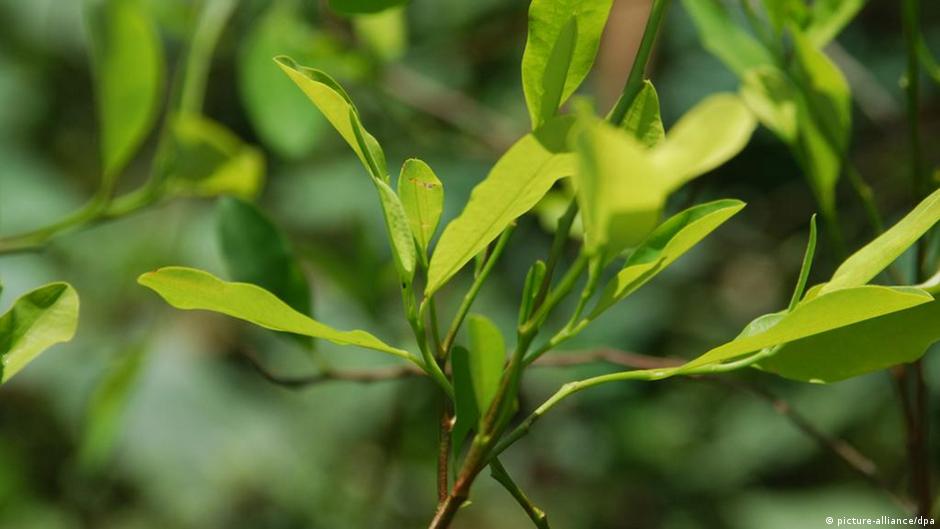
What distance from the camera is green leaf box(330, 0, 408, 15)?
35 cm

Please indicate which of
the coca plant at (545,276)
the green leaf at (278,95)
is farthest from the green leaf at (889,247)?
the green leaf at (278,95)

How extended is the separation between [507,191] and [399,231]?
1.7 inches

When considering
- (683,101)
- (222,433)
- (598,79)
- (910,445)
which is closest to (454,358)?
(910,445)

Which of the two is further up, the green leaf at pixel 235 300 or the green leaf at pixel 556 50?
the green leaf at pixel 556 50

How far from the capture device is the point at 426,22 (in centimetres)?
137

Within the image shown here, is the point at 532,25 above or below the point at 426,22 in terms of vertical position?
above

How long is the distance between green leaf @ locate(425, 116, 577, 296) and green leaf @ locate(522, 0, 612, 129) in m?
0.03

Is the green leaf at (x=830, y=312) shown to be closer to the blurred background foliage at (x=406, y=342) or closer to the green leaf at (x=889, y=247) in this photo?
the green leaf at (x=889, y=247)

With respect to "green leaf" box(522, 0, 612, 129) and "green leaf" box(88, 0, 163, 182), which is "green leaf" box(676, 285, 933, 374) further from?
"green leaf" box(88, 0, 163, 182)

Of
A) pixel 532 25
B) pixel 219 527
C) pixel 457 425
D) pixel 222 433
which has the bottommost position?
pixel 219 527

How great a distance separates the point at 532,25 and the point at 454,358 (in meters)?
0.10

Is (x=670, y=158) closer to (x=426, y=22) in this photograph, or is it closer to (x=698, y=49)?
(x=698, y=49)

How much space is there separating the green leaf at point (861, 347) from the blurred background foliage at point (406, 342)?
1.83 feet

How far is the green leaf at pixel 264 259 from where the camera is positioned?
0.48 meters
